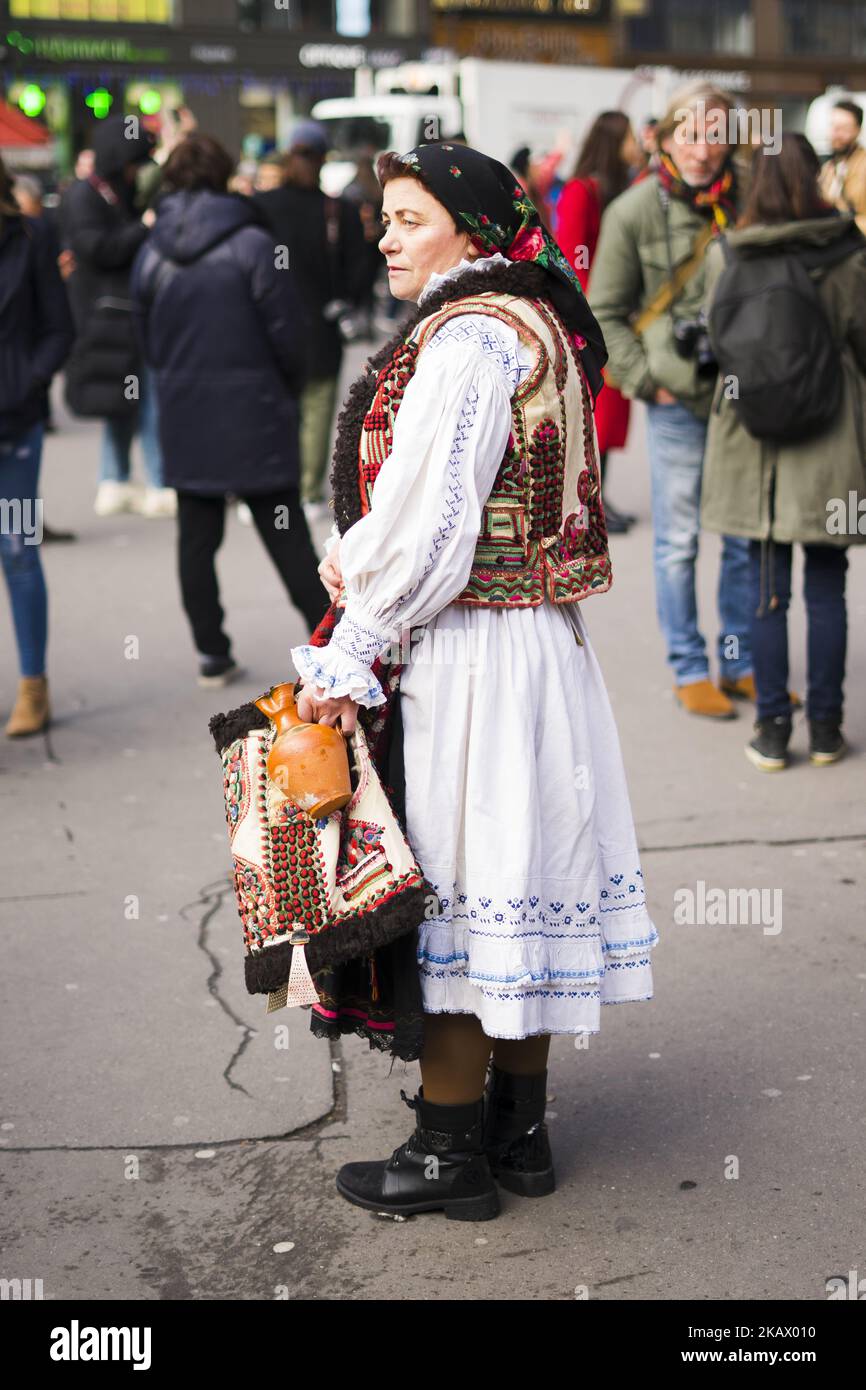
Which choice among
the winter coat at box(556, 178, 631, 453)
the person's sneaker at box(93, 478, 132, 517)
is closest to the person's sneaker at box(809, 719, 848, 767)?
the winter coat at box(556, 178, 631, 453)

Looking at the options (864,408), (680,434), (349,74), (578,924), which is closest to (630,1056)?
(578,924)

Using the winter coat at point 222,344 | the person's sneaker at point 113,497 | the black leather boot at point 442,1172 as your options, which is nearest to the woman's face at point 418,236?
the black leather boot at point 442,1172

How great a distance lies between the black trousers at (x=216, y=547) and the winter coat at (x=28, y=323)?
2.64 feet

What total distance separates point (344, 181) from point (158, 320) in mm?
16958

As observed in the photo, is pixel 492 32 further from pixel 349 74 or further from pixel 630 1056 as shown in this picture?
pixel 630 1056

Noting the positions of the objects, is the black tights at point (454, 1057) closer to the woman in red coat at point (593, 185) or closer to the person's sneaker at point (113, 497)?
the woman in red coat at point (593, 185)

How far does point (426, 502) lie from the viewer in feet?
9.19

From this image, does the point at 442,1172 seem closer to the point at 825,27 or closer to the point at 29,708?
the point at 29,708

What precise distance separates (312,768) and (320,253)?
710cm

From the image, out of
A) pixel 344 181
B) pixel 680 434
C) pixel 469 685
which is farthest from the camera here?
pixel 344 181

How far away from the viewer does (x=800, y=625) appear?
7336 mm

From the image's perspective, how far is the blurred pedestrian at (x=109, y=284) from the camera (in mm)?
9461

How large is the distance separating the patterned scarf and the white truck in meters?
17.6

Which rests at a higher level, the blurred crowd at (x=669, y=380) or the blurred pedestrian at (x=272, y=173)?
the blurred pedestrian at (x=272, y=173)
